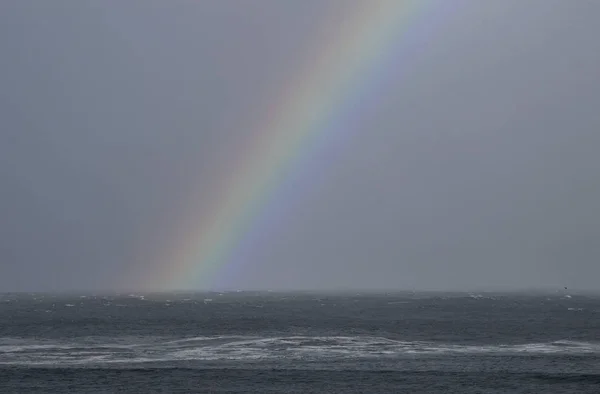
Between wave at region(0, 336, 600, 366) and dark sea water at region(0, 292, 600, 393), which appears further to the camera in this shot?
wave at region(0, 336, 600, 366)

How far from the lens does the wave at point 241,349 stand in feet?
261

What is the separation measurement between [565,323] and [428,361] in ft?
230

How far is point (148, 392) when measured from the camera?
58375mm

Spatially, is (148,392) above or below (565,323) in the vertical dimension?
below

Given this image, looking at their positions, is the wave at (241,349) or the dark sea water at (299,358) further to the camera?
the wave at (241,349)

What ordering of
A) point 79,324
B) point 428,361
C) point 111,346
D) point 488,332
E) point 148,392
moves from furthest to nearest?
point 79,324, point 488,332, point 111,346, point 428,361, point 148,392

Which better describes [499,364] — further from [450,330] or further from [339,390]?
[450,330]

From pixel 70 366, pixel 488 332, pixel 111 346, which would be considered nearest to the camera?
pixel 70 366

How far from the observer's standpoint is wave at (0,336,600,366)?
79.5m

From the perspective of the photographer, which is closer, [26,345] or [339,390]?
[339,390]

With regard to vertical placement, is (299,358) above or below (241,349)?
below

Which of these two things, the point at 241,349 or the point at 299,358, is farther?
the point at 241,349

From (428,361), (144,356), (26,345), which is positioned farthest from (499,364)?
(26,345)

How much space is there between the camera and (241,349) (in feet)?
291
